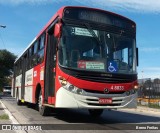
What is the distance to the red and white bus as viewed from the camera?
39.3 feet

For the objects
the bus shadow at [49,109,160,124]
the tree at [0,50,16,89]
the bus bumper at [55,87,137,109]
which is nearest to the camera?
the bus bumper at [55,87,137,109]

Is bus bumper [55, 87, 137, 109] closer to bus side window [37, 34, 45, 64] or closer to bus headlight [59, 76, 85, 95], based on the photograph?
bus headlight [59, 76, 85, 95]

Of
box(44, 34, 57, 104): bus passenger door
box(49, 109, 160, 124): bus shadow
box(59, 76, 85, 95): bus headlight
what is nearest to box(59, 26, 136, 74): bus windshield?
box(59, 76, 85, 95): bus headlight

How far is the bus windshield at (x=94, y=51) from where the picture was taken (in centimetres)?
1213

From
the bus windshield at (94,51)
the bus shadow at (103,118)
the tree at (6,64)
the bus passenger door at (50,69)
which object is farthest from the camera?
the tree at (6,64)

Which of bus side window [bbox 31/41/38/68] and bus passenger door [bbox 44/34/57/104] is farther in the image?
bus side window [bbox 31/41/38/68]

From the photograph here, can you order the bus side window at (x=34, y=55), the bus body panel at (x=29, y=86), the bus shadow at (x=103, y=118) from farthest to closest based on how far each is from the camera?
the bus body panel at (x=29, y=86)
the bus side window at (x=34, y=55)
the bus shadow at (x=103, y=118)

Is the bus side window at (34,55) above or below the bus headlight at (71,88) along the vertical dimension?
above

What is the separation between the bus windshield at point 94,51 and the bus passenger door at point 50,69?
3.33 feet

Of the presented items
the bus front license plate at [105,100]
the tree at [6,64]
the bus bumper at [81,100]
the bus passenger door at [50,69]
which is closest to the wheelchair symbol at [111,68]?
the bus bumper at [81,100]

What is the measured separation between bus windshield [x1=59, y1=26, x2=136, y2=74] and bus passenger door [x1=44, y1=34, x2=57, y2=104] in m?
1.02

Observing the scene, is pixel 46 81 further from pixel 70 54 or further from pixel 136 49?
pixel 136 49

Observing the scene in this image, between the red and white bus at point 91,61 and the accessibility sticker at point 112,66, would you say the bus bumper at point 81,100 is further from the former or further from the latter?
the accessibility sticker at point 112,66

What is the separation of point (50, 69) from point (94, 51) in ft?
6.79
